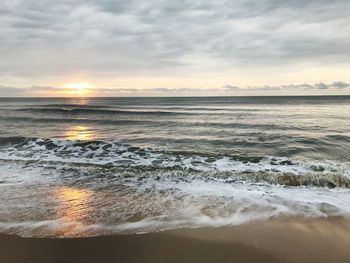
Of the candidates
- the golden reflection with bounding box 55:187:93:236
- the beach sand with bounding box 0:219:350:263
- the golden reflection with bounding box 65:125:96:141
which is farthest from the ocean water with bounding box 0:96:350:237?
the golden reflection with bounding box 65:125:96:141

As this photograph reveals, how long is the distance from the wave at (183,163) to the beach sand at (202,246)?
3.31 m

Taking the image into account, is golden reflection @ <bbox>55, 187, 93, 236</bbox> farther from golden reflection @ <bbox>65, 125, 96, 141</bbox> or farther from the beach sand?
golden reflection @ <bbox>65, 125, 96, 141</bbox>

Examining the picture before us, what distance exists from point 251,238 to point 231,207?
144 cm

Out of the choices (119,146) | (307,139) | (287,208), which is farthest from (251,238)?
(307,139)

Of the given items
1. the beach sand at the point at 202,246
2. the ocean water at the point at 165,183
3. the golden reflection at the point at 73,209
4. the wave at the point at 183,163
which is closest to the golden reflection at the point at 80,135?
the ocean water at the point at 165,183

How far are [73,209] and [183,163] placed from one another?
196 inches

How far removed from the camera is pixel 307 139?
14938 millimetres

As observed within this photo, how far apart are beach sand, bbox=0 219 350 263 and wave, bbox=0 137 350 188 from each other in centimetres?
331

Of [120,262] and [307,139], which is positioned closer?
[120,262]

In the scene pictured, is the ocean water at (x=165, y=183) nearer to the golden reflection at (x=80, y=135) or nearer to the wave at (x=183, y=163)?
the wave at (x=183, y=163)

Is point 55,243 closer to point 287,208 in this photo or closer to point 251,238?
point 251,238

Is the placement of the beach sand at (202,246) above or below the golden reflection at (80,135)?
above

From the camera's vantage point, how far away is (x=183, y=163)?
10945 mm

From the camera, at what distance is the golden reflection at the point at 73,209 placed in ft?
18.2
